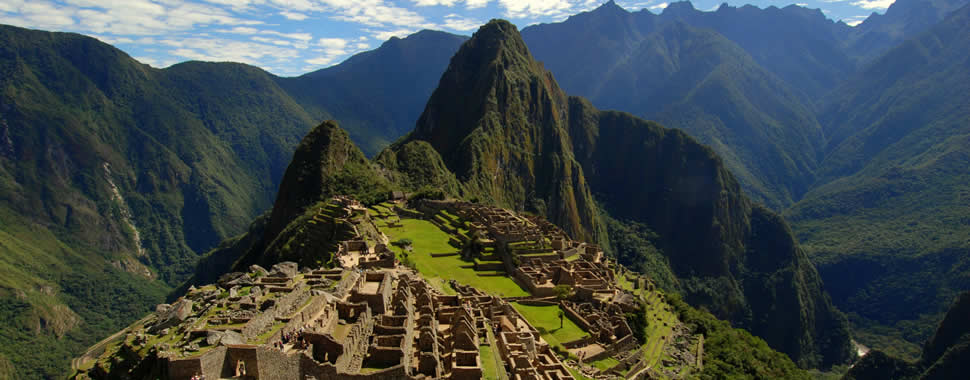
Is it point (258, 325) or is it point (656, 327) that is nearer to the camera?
point (258, 325)

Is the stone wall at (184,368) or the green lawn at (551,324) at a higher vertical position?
the stone wall at (184,368)

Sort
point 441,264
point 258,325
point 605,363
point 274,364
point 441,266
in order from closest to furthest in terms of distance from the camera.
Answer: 1. point 274,364
2. point 258,325
3. point 605,363
4. point 441,266
5. point 441,264

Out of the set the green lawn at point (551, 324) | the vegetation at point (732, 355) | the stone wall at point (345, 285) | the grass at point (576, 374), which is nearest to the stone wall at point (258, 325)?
the stone wall at point (345, 285)

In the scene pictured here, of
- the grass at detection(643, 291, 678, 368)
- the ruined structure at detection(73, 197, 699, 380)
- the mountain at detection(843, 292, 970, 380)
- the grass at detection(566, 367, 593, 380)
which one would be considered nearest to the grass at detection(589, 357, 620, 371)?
the ruined structure at detection(73, 197, 699, 380)

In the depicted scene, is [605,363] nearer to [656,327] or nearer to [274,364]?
[656,327]

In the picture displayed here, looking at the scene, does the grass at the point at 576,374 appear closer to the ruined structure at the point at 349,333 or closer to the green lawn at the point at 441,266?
the ruined structure at the point at 349,333

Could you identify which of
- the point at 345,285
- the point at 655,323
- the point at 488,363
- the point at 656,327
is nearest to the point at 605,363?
the point at 488,363

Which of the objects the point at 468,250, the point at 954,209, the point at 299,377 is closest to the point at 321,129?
the point at 468,250
